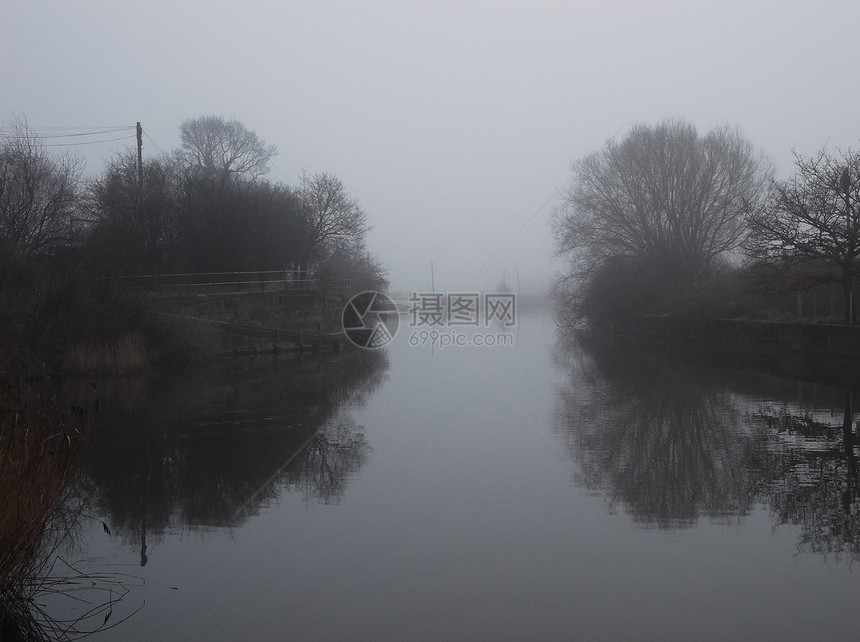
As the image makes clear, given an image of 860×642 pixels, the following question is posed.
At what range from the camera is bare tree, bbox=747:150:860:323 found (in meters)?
27.8

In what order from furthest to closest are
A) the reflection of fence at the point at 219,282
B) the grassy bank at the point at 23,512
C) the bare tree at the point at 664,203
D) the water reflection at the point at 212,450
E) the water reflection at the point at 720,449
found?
the bare tree at the point at 664,203 → the reflection of fence at the point at 219,282 → the water reflection at the point at 212,450 → the water reflection at the point at 720,449 → the grassy bank at the point at 23,512

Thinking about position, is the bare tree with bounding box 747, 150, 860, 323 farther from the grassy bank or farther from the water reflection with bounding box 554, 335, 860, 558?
the grassy bank

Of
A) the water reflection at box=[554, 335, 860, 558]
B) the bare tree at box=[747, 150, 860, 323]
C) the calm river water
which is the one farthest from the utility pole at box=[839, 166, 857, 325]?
the calm river water

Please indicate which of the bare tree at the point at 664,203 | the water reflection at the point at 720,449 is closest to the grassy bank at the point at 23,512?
the water reflection at the point at 720,449

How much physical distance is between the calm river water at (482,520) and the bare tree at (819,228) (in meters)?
13.4

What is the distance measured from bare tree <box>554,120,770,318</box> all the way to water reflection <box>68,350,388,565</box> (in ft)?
101

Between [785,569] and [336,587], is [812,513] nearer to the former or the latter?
[785,569]

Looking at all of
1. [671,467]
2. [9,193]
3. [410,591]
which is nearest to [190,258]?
[9,193]

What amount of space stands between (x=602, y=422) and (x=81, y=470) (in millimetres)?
8042

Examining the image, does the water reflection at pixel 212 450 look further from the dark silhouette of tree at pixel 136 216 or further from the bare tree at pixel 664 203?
the bare tree at pixel 664 203

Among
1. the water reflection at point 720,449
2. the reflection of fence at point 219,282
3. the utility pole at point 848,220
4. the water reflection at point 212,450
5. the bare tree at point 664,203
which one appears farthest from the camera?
the bare tree at point 664,203

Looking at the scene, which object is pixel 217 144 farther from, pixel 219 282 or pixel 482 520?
pixel 482 520

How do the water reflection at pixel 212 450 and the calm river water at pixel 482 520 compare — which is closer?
the calm river water at pixel 482 520

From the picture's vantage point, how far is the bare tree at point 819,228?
2783 centimetres
